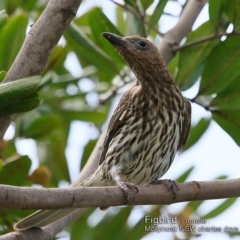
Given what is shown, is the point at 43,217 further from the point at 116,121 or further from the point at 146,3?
the point at 146,3

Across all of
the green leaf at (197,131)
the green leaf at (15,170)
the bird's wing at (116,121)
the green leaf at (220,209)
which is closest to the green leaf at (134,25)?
the bird's wing at (116,121)

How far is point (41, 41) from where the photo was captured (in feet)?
9.47

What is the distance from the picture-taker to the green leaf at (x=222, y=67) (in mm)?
4168

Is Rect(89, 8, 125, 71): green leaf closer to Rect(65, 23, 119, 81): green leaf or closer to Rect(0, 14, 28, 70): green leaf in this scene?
Rect(65, 23, 119, 81): green leaf

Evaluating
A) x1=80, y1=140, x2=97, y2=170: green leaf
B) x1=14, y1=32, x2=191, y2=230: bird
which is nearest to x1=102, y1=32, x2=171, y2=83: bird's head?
x1=14, y1=32, x2=191, y2=230: bird

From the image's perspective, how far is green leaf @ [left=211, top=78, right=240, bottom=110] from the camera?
4.08m

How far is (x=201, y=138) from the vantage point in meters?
4.54

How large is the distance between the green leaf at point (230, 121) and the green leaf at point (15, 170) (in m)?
1.25

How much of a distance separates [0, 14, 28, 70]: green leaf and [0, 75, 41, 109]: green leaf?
1.23 meters

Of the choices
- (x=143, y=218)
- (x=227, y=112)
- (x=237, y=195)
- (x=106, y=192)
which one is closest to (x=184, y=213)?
(x=143, y=218)

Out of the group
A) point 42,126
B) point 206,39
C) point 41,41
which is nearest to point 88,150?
point 42,126

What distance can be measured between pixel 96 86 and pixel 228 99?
109 centimetres

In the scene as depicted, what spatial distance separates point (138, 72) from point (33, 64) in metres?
1.55

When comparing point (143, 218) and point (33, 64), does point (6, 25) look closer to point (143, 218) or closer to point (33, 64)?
point (33, 64)
